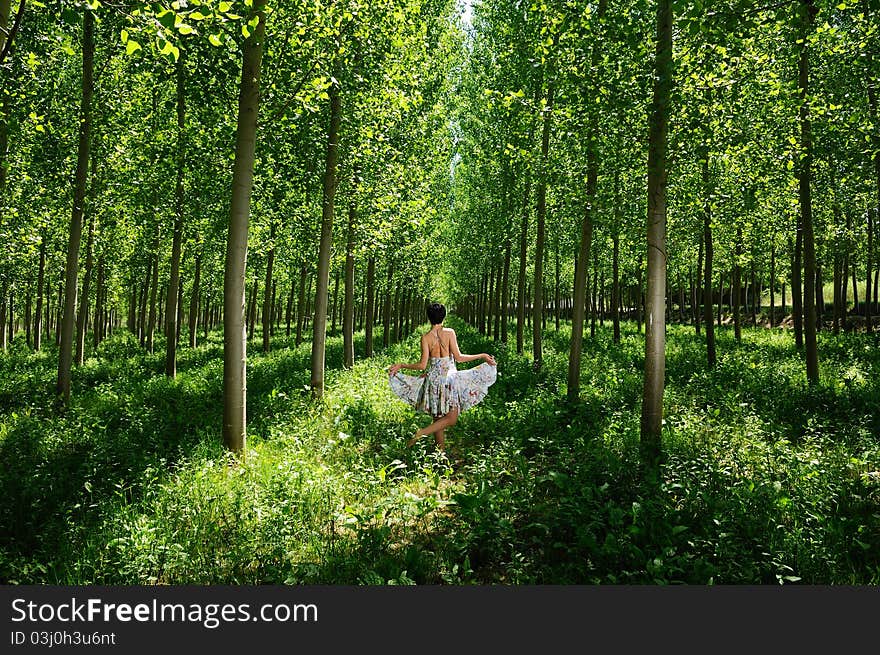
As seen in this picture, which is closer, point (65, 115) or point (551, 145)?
point (65, 115)

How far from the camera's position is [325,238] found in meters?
10.9

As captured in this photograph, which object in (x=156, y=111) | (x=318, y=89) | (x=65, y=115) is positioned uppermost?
(x=156, y=111)

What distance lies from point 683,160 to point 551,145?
9.56 metres

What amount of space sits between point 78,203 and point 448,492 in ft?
33.2

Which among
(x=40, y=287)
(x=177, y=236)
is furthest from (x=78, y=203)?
(x=40, y=287)

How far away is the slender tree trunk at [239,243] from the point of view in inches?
258

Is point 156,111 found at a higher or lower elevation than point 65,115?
higher

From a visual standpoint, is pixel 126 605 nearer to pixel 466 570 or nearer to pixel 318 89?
pixel 466 570

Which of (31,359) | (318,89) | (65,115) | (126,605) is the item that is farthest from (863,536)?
(31,359)

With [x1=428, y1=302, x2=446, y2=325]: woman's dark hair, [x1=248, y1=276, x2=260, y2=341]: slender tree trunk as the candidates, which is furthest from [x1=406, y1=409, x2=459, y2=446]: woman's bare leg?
[x1=248, y1=276, x2=260, y2=341]: slender tree trunk

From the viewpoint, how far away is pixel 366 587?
3.69 m

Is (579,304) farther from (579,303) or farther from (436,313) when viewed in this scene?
(436,313)

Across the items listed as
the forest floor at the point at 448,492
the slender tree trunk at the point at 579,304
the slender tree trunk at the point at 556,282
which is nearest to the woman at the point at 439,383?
the forest floor at the point at 448,492

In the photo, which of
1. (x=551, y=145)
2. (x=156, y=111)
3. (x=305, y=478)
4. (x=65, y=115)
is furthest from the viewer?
(x=551, y=145)
